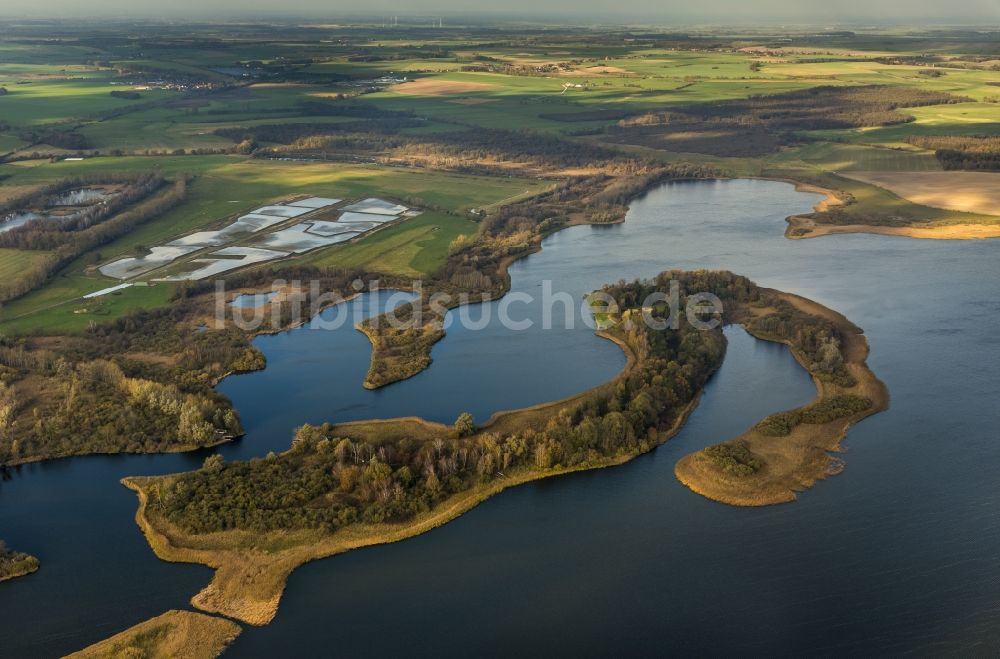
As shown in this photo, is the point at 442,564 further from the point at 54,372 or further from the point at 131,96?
the point at 131,96

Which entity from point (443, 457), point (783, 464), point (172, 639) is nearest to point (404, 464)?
point (443, 457)

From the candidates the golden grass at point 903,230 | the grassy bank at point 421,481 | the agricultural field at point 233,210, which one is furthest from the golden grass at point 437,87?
the grassy bank at point 421,481

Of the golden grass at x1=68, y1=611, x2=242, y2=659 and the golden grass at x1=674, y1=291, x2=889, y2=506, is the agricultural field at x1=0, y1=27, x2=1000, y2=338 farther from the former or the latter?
the golden grass at x1=674, y1=291, x2=889, y2=506

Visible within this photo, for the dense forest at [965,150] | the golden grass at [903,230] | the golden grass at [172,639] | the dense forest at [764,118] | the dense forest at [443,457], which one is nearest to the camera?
the golden grass at [172,639]

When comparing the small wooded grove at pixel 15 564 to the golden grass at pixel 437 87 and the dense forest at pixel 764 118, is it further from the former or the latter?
the golden grass at pixel 437 87

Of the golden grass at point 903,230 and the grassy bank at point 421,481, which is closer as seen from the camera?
the grassy bank at point 421,481

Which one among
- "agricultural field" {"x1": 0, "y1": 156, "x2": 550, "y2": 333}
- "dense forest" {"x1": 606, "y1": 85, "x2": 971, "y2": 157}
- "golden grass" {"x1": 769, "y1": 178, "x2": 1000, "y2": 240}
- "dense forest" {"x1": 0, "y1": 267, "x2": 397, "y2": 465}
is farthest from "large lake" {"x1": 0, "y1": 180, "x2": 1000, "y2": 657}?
"dense forest" {"x1": 606, "y1": 85, "x2": 971, "y2": 157}
